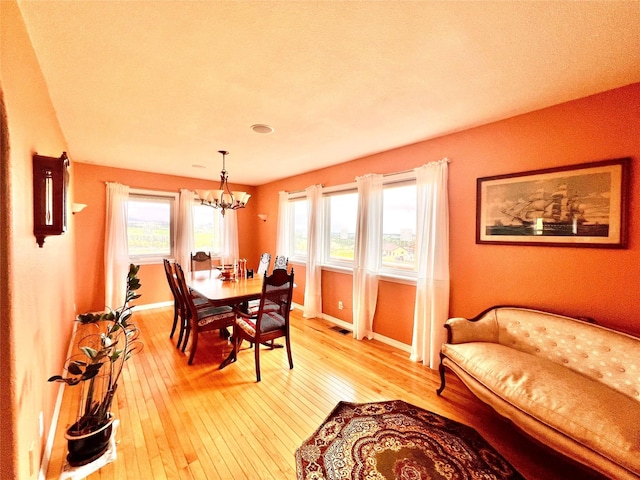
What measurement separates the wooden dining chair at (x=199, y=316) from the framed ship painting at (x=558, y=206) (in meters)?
2.90

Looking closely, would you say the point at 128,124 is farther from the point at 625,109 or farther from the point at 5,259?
the point at 625,109

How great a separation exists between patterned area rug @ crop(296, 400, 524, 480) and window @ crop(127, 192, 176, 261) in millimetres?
4457

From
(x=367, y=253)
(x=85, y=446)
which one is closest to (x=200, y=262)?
(x=367, y=253)

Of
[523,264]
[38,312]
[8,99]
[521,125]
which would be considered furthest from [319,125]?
[38,312]

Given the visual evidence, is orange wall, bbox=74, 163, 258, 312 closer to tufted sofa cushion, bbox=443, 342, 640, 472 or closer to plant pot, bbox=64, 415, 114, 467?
plant pot, bbox=64, 415, 114, 467

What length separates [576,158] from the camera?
203cm

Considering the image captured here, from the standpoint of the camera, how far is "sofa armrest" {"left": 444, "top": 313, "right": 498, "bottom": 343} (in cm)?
228

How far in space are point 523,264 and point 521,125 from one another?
1.26 metres

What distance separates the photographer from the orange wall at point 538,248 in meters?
1.84

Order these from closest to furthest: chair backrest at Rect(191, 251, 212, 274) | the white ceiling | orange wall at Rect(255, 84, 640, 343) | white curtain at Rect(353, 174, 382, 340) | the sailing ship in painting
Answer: the white ceiling
orange wall at Rect(255, 84, 640, 343)
the sailing ship in painting
white curtain at Rect(353, 174, 382, 340)
chair backrest at Rect(191, 251, 212, 274)

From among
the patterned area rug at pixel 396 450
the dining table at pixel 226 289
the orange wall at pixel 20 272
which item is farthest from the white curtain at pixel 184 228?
the patterned area rug at pixel 396 450

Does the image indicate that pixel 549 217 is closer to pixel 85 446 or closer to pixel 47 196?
pixel 47 196

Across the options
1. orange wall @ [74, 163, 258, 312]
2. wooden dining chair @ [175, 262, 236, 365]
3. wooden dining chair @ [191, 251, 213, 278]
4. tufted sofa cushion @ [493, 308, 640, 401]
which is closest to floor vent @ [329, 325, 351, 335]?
wooden dining chair @ [175, 262, 236, 365]

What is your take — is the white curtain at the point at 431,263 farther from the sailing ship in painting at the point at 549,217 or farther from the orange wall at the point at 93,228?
the orange wall at the point at 93,228
